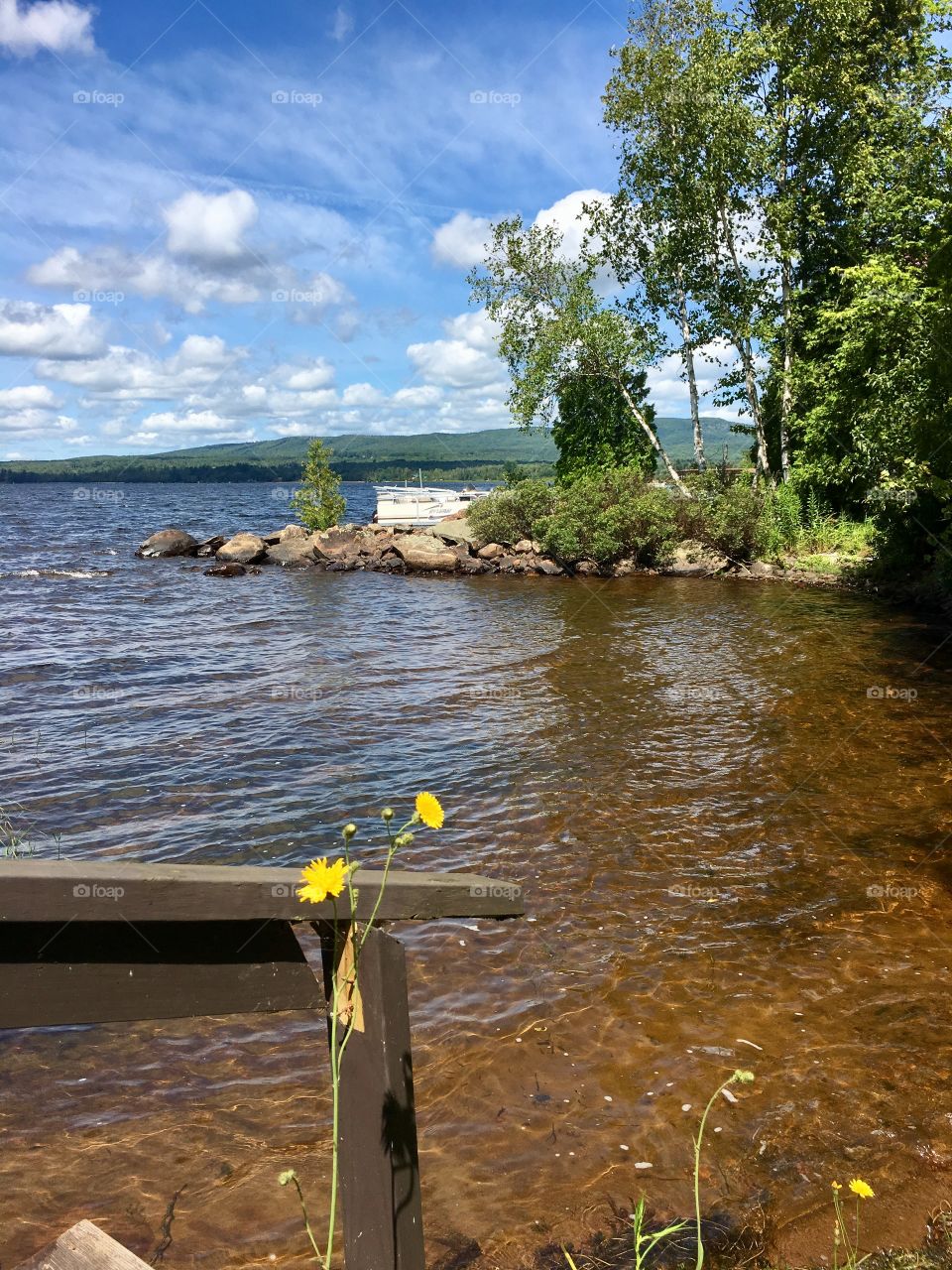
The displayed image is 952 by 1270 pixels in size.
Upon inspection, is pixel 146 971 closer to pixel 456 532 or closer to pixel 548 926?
pixel 548 926

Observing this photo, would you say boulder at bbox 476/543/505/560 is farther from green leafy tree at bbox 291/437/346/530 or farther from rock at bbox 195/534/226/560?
rock at bbox 195/534/226/560

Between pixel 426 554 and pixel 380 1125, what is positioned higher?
pixel 426 554

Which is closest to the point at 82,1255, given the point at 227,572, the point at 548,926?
the point at 548,926

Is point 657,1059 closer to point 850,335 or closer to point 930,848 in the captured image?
point 930,848

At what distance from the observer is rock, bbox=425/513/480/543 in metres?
39.2

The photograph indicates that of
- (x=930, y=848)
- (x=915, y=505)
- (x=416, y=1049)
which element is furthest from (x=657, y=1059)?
(x=915, y=505)

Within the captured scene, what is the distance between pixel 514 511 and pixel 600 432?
5.81 metres

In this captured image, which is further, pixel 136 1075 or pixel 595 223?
pixel 595 223

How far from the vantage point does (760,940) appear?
728 centimetres

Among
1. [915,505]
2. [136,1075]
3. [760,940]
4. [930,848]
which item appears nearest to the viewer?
[136,1075]

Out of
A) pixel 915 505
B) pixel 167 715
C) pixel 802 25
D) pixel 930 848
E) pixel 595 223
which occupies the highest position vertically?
pixel 802 25

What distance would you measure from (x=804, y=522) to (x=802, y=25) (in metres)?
16.7

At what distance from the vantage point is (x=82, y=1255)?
2430mm

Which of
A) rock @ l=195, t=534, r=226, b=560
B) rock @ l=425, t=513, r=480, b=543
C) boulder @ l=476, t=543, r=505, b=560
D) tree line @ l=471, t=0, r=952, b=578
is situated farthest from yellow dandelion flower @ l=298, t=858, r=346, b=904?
rock @ l=195, t=534, r=226, b=560
